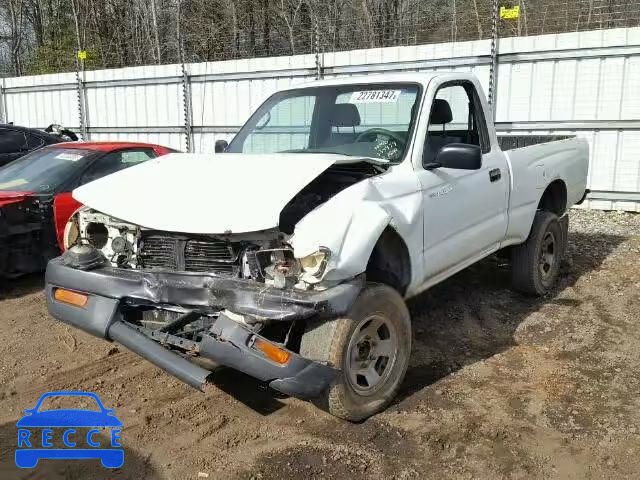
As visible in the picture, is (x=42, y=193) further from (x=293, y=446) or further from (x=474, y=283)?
(x=474, y=283)

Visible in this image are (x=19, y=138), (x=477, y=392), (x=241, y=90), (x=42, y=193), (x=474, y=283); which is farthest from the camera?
(x=241, y=90)

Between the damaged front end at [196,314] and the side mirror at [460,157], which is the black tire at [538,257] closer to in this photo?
the side mirror at [460,157]

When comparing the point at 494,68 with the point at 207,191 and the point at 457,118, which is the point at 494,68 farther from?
the point at 207,191

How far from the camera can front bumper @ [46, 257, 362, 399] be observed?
313cm

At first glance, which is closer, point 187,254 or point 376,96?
point 187,254

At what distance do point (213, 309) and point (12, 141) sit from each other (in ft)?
22.3

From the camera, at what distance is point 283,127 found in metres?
5.14

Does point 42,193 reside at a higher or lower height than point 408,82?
lower

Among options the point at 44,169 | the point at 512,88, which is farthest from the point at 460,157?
the point at 512,88

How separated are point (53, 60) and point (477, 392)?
77.5 feet

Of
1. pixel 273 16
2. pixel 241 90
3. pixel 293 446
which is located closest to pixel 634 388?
pixel 293 446

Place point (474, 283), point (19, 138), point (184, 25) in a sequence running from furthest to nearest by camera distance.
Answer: point (184, 25)
point (19, 138)
point (474, 283)

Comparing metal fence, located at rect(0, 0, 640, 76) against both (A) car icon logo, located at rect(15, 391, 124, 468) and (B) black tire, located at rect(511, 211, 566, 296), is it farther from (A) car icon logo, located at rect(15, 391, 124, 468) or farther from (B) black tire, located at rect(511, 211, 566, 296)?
(A) car icon logo, located at rect(15, 391, 124, 468)

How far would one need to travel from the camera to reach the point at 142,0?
73.5 ft
